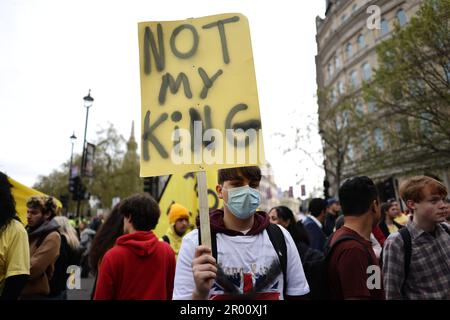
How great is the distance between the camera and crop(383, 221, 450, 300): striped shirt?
7.33 ft

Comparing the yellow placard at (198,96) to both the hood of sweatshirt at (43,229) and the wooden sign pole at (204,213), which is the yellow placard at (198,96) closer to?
the wooden sign pole at (204,213)

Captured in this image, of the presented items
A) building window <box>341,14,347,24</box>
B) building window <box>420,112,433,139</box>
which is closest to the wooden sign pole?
building window <box>420,112,433,139</box>

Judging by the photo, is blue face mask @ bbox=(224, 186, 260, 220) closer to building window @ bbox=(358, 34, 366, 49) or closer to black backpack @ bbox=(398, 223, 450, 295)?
black backpack @ bbox=(398, 223, 450, 295)

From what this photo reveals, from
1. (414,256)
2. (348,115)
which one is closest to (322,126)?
(348,115)

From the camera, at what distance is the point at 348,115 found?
79.6ft

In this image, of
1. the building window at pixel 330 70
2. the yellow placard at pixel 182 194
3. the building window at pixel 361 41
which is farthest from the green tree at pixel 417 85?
the building window at pixel 330 70

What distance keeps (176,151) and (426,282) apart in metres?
1.89

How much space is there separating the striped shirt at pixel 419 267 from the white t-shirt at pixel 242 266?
84cm

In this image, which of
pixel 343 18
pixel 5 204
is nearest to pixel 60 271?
pixel 5 204

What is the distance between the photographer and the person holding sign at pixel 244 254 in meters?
1.71

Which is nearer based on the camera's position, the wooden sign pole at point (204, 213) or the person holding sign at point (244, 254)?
the wooden sign pole at point (204, 213)

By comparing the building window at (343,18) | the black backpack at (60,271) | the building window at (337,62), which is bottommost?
the black backpack at (60,271)

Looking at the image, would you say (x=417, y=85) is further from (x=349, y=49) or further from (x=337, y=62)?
(x=337, y=62)

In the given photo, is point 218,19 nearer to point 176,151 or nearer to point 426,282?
point 176,151
